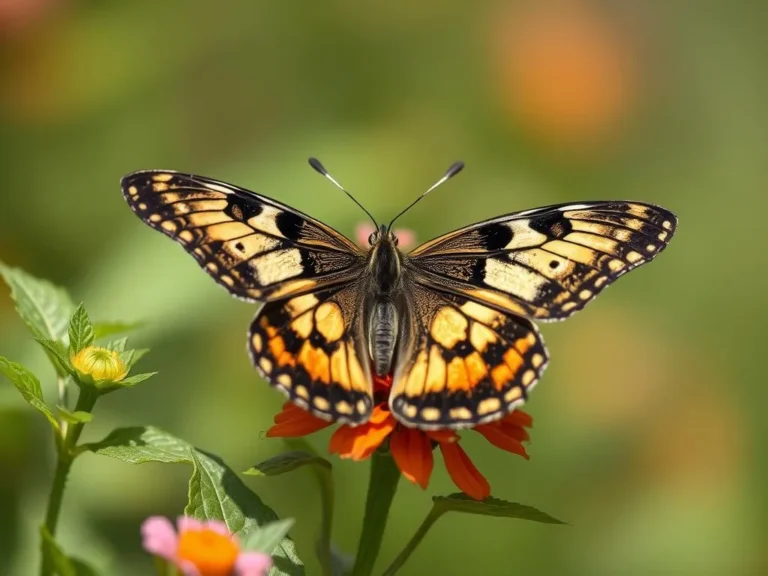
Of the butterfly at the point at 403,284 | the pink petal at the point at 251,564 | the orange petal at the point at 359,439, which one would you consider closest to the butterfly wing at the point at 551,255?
the butterfly at the point at 403,284

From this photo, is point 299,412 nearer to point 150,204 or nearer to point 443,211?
point 150,204

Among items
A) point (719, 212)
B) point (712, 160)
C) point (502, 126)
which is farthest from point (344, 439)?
point (712, 160)

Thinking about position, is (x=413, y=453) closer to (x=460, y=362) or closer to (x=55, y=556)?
(x=460, y=362)

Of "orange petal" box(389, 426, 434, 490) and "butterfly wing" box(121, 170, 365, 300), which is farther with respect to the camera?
"butterfly wing" box(121, 170, 365, 300)

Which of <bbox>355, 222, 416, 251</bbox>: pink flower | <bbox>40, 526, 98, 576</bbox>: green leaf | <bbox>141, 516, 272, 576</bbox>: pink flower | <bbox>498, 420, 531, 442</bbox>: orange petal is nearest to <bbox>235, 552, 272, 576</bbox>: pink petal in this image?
<bbox>141, 516, 272, 576</bbox>: pink flower

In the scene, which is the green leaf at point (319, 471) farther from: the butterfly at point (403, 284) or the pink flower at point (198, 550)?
the pink flower at point (198, 550)

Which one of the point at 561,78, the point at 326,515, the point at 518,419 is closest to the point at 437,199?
the point at 561,78

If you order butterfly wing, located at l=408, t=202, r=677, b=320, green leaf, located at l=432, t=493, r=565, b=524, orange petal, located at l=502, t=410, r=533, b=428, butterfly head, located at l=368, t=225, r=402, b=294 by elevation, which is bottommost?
green leaf, located at l=432, t=493, r=565, b=524

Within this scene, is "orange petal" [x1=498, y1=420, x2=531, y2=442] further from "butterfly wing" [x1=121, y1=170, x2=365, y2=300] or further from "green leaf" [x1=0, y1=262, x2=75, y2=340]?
"green leaf" [x1=0, y1=262, x2=75, y2=340]
